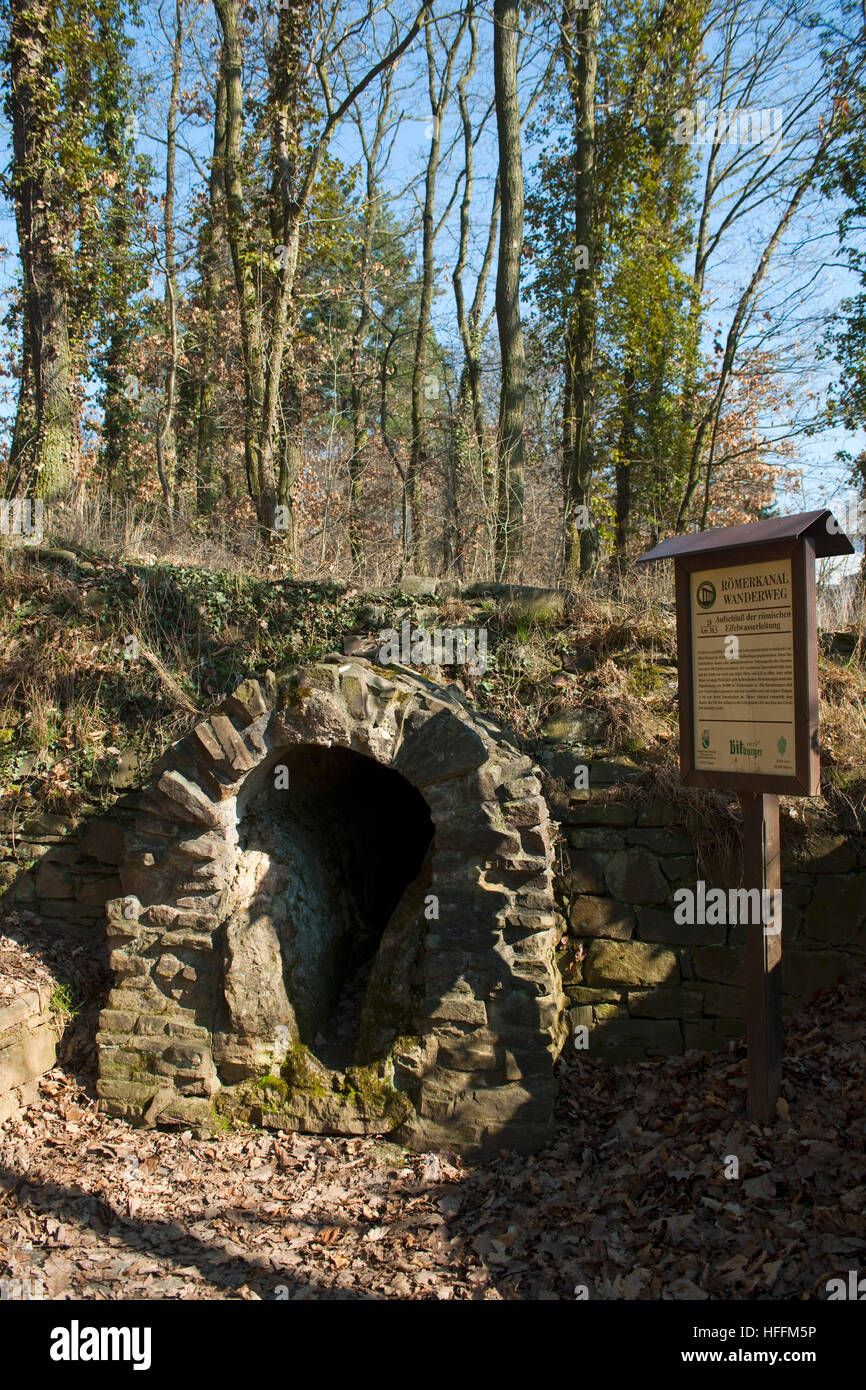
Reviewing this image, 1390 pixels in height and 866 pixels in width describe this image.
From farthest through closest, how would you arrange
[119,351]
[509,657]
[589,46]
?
1. [119,351]
2. [589,46]
3. [509,657]

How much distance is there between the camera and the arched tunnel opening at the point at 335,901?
5.11 metres

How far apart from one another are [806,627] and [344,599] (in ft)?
12.8

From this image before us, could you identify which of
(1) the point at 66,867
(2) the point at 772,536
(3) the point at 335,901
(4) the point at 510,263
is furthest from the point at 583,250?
(1) the point at 66,867

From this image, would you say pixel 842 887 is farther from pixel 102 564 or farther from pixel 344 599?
pixel 102 564

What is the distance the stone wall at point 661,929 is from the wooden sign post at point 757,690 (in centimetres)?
97

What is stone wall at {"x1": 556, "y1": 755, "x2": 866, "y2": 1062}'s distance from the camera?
5.02 meters

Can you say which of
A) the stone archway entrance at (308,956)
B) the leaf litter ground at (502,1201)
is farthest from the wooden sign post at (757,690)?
the stone archway entrance at (308,956)

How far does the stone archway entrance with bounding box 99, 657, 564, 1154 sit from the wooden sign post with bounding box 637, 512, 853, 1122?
110 cm

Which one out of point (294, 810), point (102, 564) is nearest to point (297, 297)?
point (102, 564)

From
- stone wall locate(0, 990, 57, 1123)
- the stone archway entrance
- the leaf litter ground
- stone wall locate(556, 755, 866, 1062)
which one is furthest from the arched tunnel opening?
stone wall locate(0, 990, 57, 1123)

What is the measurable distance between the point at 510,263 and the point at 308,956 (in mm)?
8004

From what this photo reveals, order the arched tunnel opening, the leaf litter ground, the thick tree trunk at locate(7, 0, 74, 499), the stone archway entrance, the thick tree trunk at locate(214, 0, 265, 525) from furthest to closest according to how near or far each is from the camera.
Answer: the thick tree trunk at locate(214, 0, 265, 525), the thick tree trunk at locate(7, 0, 74, 499), the arched tunnel opening, the stone archway entrance, the leaf litter ground

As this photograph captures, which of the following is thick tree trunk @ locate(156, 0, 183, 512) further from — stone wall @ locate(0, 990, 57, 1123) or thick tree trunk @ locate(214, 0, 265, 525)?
stone wall @ locate(0, 990, 57, 1123)

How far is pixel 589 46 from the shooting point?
408 inches
